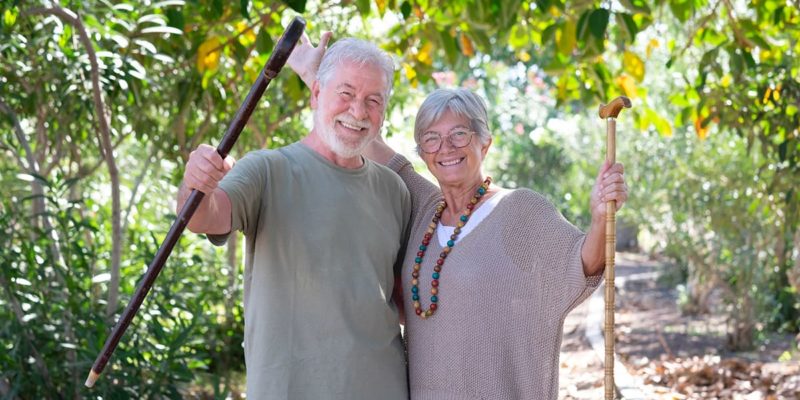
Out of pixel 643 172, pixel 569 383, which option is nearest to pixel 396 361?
pixel 569 383

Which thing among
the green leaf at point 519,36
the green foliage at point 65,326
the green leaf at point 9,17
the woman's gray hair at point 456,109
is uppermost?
the green leaf at point 519,36

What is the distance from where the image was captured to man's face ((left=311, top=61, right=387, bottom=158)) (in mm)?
2719

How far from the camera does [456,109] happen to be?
9.57ft

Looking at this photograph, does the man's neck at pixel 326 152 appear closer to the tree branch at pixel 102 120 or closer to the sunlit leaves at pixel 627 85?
the tree branch at pixel 102 120

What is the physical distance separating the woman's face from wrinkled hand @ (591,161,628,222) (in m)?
0.44

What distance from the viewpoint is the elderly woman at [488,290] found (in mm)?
2775

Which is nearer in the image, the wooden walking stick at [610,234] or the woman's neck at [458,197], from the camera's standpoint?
the wooden walking stick at [610,234]

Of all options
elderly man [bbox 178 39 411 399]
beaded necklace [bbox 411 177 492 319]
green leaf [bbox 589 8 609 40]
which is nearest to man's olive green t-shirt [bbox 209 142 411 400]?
elderly man [bbox 178 39 411 399]

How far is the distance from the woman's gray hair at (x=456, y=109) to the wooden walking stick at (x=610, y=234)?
398 millimetres

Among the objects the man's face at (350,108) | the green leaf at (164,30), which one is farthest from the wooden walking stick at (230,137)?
the green leaf at (164,30)

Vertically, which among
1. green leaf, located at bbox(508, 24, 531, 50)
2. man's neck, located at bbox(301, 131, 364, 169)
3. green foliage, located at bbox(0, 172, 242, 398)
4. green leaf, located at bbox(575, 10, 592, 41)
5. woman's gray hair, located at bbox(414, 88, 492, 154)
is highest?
green leaf, located at bbox(508, 24, 531, 50)

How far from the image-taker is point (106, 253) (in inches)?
214

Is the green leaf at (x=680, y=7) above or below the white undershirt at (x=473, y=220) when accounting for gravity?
above

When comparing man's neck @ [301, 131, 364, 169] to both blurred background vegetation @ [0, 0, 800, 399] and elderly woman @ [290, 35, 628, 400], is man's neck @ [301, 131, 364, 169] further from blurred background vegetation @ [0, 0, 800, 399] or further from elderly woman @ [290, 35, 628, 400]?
blurred background vegetation @ [0, 0, 800, 399]
